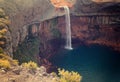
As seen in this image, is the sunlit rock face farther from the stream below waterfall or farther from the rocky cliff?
the stream below waterfall

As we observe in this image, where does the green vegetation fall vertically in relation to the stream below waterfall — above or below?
above

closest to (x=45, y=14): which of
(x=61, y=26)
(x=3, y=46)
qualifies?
(x=61, y=26)

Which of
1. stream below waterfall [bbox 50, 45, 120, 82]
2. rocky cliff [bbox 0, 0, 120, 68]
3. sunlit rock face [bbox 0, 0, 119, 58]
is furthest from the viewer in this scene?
stream below waterfall [bbox 50, 45, 120, 82]

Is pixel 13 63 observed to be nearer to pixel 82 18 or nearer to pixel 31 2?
pixel 31 2

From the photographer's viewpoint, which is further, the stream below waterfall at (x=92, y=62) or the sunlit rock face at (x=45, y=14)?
the stream below waterfall at (x=92, y=62)

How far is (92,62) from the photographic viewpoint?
3206 cm

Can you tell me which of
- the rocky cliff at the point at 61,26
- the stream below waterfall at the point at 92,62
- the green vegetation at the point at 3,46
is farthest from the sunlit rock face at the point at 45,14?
the stream below waterfall at the point at 92,62

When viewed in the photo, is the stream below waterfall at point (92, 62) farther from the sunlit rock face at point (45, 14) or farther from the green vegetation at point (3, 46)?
the green vegetation at point (3, 46)

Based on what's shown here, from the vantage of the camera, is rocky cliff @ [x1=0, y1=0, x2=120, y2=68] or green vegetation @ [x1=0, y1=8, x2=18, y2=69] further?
rocky cliff @ [x1=0, y1=0, x2=120, y2=68]

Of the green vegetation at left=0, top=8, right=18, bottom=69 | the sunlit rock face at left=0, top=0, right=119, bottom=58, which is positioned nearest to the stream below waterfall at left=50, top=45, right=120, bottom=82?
the sunlit rock face at left=0, top=0, right=119, bottom=58

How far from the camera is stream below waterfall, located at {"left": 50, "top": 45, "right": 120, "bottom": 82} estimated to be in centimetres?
2986

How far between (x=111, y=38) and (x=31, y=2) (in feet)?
41.1

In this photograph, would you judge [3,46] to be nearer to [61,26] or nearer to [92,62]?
[92,62]

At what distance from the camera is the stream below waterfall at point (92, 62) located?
29859 millimetres
